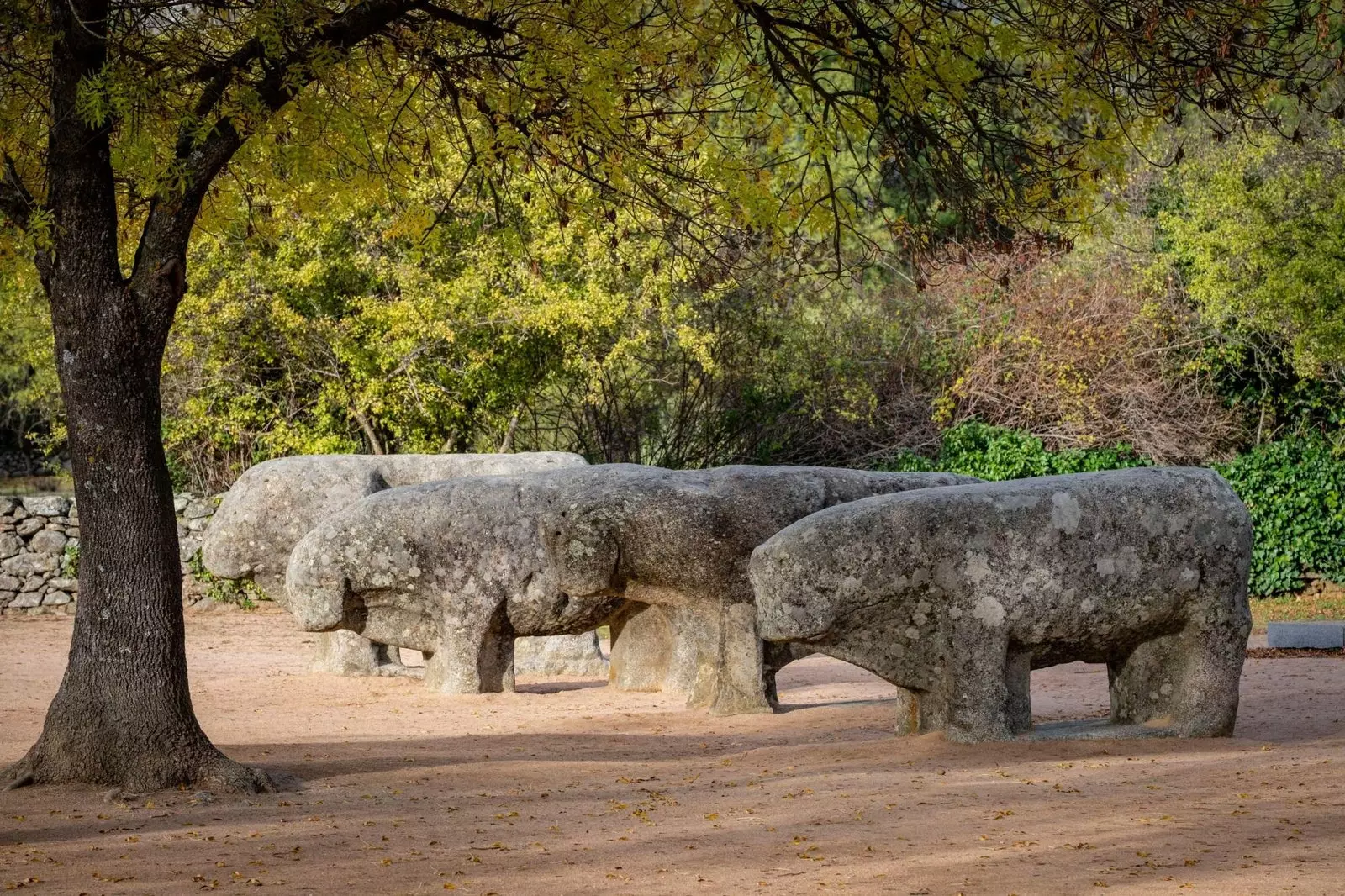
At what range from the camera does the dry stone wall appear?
2180cm

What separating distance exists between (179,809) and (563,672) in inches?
337

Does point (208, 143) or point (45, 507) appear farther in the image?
point (45, 507)

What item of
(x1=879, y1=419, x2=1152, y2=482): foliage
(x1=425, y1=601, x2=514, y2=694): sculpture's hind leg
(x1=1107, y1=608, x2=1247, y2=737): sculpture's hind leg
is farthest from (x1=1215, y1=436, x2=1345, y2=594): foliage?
(x1=1107, y1=608, x2=1247, y2=737): sculpture's hind leg

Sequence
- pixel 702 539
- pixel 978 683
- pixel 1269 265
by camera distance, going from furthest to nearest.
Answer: pixel 1269 265 < pixel 702 539 < pixel 978 683

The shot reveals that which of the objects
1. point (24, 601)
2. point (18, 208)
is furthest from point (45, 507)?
point (18, 208)

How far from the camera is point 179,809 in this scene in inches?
316

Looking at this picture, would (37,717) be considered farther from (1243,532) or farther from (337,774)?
(1243,532)

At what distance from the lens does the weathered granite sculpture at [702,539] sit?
12.4m

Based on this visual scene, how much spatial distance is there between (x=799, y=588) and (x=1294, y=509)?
45.9ft

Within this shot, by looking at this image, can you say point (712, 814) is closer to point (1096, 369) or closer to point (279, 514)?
point (279, 514)

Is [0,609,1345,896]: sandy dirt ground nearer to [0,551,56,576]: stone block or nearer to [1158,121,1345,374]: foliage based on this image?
[1158,121,1345,374]: foliage

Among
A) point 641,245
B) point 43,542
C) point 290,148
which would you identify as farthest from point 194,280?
point 290,148

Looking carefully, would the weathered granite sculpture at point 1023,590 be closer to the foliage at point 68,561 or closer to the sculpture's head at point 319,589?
the sculpture's head at point 319,589

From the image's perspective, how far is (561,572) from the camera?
1319 cm
